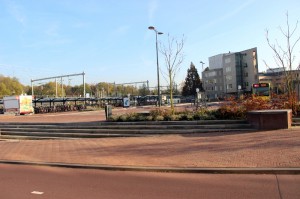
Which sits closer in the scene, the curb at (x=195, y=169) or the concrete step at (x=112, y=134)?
the curb at (x=195, y=169)

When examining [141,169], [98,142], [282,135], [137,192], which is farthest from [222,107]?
[137,192]

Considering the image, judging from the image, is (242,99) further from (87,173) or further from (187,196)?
(187,196)

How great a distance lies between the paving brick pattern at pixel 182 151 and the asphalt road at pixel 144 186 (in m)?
1.02

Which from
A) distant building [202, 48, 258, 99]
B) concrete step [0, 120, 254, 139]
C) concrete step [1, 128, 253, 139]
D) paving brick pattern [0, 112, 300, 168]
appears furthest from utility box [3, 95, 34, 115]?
distant building [202, 48, 258, 99]

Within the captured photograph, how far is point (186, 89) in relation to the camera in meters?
114

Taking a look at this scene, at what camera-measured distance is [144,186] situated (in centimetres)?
837

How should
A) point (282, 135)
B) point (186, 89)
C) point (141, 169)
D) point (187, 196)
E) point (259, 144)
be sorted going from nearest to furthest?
point (187, 196)
point (141, 169)
point (259, 144)
point (282, 135)
point (186, 89)

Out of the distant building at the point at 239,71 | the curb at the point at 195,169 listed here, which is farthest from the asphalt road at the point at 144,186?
the distant building at the point at 239,71

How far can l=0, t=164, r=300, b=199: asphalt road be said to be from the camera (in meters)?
7.34

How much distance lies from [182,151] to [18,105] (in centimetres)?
4039

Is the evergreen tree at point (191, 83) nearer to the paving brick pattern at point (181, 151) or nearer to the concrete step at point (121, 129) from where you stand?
the concrete step at point (121, 129)

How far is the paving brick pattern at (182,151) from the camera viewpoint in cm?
1017

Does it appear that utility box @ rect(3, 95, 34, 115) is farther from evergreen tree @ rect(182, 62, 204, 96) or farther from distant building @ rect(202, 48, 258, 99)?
evergreen tree @ rect(182, 62, 204, 96)

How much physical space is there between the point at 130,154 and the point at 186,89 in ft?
336
